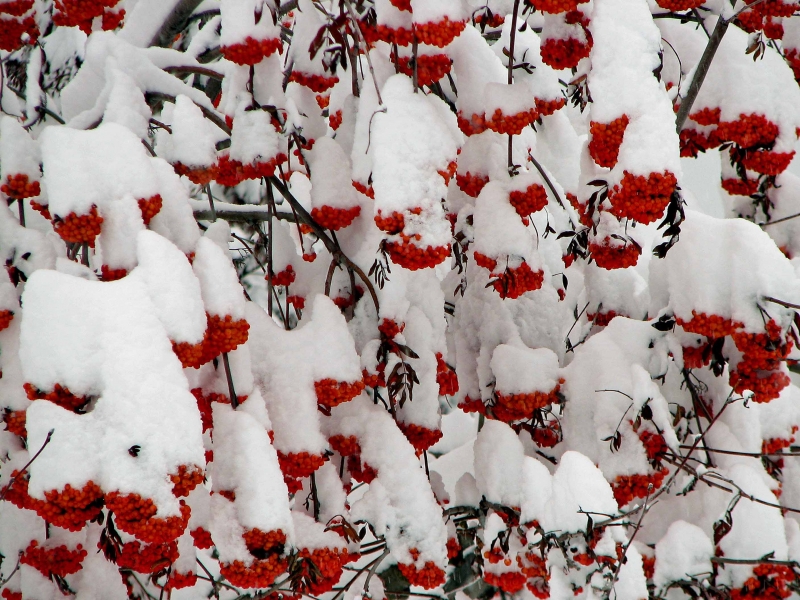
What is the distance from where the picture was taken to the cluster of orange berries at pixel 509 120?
159 cm

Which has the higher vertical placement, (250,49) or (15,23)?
(250,49)

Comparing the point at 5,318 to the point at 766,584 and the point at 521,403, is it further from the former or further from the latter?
the point at 766,584

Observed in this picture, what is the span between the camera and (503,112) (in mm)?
1597

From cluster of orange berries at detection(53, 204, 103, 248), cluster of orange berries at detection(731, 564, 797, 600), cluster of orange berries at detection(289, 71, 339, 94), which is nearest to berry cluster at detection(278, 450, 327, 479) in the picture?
cluster of orange berries at detection(53, 204, 103, 248)

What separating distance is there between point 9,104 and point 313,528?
1.66 metres

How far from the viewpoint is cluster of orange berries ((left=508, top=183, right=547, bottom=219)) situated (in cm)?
178

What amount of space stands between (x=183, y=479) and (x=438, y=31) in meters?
0.96

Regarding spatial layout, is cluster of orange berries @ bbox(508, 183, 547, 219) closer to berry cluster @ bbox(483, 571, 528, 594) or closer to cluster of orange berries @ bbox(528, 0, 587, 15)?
cluster of orange berries @ bbox(528, 0, 587, 15)

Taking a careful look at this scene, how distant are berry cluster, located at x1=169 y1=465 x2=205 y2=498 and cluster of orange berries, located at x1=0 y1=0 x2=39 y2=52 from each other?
1.56 meters

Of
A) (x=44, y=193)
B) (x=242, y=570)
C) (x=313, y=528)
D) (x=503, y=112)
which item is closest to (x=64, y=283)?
(x=44, y=193)

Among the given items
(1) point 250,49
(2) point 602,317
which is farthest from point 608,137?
(2) point 602,317

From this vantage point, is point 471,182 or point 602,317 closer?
point 471,182

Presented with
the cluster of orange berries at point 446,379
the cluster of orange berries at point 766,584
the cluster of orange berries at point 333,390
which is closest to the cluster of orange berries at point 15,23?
the cluster of orange berries at point 333,390

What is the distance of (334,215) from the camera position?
1827 mm
